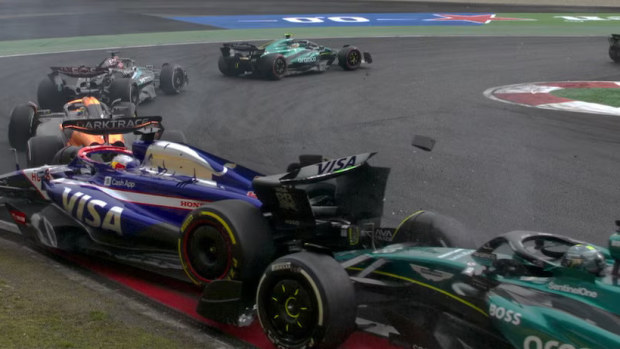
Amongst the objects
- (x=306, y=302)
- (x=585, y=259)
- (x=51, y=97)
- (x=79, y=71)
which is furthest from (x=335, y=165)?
(x=51, y=97)

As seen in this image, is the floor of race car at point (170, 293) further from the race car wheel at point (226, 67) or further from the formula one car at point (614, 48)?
the formula one car at point (614, 48)

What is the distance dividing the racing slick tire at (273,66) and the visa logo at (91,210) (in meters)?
11.7

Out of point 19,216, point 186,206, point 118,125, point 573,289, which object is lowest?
point 19,216

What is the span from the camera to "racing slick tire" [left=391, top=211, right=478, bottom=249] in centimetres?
620

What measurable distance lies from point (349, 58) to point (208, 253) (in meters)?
14.4

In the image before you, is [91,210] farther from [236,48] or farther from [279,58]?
[236,48]

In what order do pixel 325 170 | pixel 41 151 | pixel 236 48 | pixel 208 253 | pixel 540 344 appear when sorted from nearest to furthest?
1. pixel 540 344
2. pixel 325 170
3. pixel 208 253
4. pixel 41 151
5. pixel 236 48

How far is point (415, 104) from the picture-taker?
16.0m

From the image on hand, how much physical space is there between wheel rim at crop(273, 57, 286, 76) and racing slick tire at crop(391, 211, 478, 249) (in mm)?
13363

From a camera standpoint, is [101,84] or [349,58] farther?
[349,58]

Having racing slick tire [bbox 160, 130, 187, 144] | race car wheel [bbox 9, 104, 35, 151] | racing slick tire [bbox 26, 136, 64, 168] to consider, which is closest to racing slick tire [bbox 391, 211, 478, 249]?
racing slick tire [bbox 160, 130, 187, 144]

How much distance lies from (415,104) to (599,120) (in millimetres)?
3662

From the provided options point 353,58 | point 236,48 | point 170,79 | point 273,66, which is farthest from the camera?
point 353,58

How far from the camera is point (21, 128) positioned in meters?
13.1
